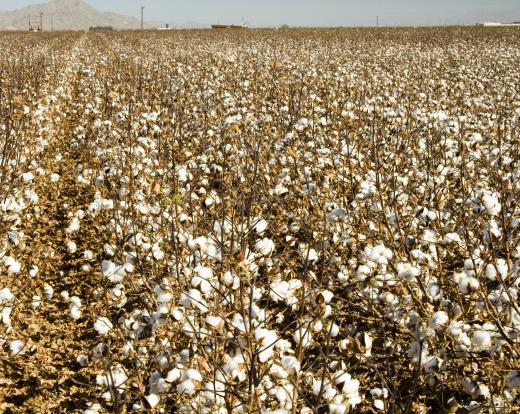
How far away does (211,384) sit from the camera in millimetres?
2572

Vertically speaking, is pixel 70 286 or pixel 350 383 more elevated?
pixel 350 383

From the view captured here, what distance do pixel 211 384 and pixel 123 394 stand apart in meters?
0.80

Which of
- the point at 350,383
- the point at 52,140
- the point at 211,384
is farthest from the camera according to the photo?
the point at 52,140

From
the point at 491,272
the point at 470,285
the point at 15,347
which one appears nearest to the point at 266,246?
the point at 470,285

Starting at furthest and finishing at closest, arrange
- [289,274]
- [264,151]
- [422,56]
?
1. [422,56]
2. [264,151]
3. [289,274]

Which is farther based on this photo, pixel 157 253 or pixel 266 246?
pixel 157 253

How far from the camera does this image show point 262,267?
13.6 feet

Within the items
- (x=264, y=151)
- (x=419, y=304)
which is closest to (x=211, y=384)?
(x=419, y=304)

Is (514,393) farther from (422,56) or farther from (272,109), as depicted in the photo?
(422,56)

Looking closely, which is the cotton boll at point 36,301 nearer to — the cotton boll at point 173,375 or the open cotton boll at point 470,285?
the cotton boll at point 173,375

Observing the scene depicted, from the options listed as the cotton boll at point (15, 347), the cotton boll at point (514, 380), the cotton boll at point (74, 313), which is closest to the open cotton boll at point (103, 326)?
the cotton boll at point (74, 313)

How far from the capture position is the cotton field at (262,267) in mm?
2594

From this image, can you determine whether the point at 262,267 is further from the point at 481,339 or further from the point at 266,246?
the point at 481,339

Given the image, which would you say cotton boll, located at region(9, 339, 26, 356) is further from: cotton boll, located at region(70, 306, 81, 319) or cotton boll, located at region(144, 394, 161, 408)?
cotton boll, located at region(144, 394, 161, 408)
